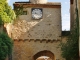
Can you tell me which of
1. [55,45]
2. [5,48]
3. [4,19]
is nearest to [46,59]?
[55,45]

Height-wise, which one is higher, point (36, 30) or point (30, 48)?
point (36, 30)

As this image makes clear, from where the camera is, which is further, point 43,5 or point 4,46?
point 43,5

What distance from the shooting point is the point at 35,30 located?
2108cm

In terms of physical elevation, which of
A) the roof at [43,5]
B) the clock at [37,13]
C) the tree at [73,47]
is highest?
the roof at [43,5]

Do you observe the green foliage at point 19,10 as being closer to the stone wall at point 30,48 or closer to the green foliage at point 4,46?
the stone wall at point 30,48

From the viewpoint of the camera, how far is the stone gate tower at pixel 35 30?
20.8 meters

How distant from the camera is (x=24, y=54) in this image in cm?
2081

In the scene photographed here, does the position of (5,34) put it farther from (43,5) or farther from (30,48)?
(43,5)

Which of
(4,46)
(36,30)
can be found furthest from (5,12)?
(36,30)

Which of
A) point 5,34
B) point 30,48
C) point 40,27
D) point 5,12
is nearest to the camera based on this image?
point 5,34

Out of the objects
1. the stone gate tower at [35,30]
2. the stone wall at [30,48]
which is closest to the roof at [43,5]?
the stone gate tower at [35,30]

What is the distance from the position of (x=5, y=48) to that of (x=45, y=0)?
8.08 metres

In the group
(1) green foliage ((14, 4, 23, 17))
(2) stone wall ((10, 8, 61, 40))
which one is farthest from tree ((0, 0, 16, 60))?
(2) stone wall ((10, 8, 61, 40))

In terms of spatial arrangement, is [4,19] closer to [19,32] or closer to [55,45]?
[19,32]
